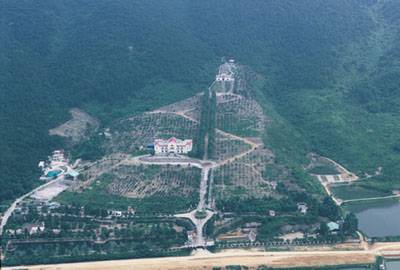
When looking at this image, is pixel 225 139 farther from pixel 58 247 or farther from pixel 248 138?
pixel 58 247

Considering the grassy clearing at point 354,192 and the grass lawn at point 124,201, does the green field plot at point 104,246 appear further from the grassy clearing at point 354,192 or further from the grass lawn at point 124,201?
the grassy clearing at point 354,192

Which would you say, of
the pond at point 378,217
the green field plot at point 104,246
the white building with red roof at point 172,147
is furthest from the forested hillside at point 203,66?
the green field plot at point 104,246

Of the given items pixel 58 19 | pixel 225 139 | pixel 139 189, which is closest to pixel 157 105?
pixel 225 139

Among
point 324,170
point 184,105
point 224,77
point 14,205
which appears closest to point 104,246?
point 14,205

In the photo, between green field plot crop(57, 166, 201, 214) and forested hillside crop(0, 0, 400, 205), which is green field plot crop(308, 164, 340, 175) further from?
green field plot crop(57, 166, 201, 214)

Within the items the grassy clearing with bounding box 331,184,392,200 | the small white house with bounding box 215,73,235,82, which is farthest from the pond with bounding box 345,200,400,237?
the small white house with bounding box 215,73,235,82

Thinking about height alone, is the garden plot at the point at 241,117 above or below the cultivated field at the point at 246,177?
above

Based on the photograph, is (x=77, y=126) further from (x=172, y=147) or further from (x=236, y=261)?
(x=236, y=261)
